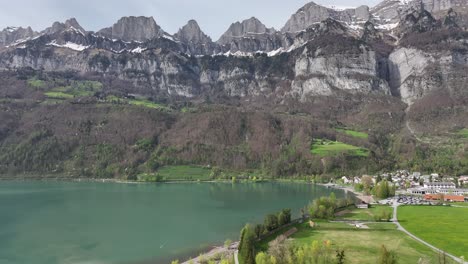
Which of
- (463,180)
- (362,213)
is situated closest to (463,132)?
(463,180)

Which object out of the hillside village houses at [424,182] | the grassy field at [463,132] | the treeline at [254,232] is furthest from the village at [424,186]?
the grassy field at [463,132]

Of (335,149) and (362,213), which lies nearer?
(362,213)

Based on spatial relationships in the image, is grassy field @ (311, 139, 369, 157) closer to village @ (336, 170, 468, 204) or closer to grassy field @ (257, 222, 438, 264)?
village @ (336, 170, 468, 204)

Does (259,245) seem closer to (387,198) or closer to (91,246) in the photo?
(91,246)

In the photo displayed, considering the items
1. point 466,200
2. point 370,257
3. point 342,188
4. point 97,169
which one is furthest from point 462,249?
point 97,169

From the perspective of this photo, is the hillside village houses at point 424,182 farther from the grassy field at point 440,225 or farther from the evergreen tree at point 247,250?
the evergreen tree at point 247,250

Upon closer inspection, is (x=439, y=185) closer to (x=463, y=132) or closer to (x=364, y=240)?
(x=364, y=240)
